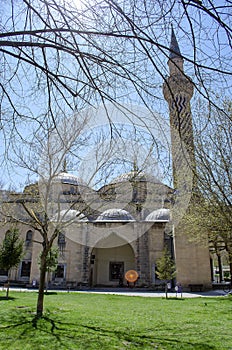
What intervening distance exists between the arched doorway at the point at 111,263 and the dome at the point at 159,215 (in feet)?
11.6

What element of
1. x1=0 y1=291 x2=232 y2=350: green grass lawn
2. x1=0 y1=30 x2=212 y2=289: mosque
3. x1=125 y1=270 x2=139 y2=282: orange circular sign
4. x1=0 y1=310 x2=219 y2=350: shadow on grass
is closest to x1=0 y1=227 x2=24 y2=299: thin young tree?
x1=0 y1=30 x2=212 y2=289: mosque

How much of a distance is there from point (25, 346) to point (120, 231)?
20930mm

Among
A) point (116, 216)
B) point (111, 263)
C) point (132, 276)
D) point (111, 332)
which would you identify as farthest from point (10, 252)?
point (111, 263)

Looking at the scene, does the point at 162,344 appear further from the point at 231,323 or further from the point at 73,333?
the point at 231,323

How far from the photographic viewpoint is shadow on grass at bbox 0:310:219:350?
4.79 meters

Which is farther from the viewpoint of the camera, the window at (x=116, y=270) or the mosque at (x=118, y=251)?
the window at (x=116, y=270)

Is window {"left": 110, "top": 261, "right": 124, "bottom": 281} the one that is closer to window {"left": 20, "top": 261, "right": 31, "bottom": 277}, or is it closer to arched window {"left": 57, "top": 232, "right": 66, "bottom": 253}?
arched window {"left": 57, "top": 232, "right": 66, "bottom": 253}

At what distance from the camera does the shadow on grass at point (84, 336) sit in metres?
4.79

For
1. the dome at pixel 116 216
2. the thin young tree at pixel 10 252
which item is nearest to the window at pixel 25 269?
→ the dome at pixel 116 216

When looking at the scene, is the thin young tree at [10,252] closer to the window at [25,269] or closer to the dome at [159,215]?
the window at [25,269]

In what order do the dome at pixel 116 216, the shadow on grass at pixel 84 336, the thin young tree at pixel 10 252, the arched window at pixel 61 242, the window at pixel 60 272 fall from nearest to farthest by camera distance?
the shadow on grass at pixel 84 336
the thin young tree at pixel 10 252
the window at pixel 60 272
the arched window at pixel 61 242
the dome at pixel 116 216

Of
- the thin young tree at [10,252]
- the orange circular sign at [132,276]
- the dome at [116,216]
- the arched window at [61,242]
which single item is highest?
the dome at [116,216]

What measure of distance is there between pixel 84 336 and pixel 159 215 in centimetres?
2220

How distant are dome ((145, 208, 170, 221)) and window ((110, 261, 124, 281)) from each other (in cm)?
554
